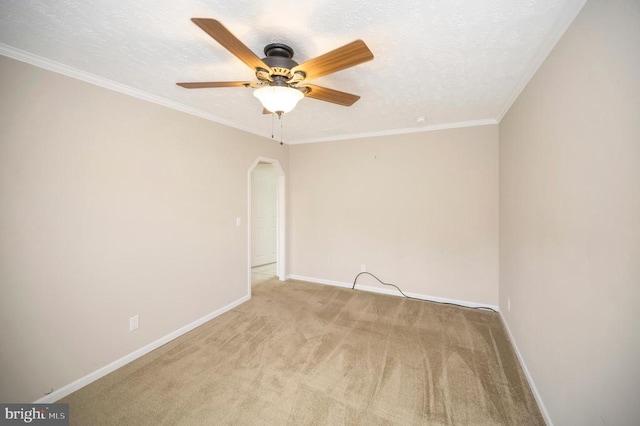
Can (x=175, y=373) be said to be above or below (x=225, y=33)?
below


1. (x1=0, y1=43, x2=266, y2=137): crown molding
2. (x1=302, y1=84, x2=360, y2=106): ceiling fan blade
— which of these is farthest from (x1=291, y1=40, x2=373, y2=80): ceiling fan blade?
(x1=0, y1=43, x2=266, y2=137): crown molding

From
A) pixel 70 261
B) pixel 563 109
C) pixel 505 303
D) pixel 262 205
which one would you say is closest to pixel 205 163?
pixel 70 261

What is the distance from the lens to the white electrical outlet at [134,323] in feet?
7.55

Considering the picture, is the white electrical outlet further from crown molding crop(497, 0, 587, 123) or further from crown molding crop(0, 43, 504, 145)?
crown molding crop(497, 0, 587, 123)

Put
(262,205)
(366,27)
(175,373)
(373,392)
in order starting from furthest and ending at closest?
(262,205), (175,373), (373,392), (366,27)

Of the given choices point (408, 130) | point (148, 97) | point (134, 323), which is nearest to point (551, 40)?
point (408, 130)

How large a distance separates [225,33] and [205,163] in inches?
84.2

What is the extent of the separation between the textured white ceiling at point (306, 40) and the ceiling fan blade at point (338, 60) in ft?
0.78


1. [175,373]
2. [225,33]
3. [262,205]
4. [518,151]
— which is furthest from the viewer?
[262,205]

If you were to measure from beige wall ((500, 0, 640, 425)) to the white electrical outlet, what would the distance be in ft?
10.5

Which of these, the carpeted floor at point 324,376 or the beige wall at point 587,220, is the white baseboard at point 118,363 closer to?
the carpeted floor at point 324,376

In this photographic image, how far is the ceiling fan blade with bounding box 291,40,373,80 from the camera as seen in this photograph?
115cm

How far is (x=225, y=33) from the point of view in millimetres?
1079

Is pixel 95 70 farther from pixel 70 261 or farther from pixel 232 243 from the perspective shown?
pixel 232 243
